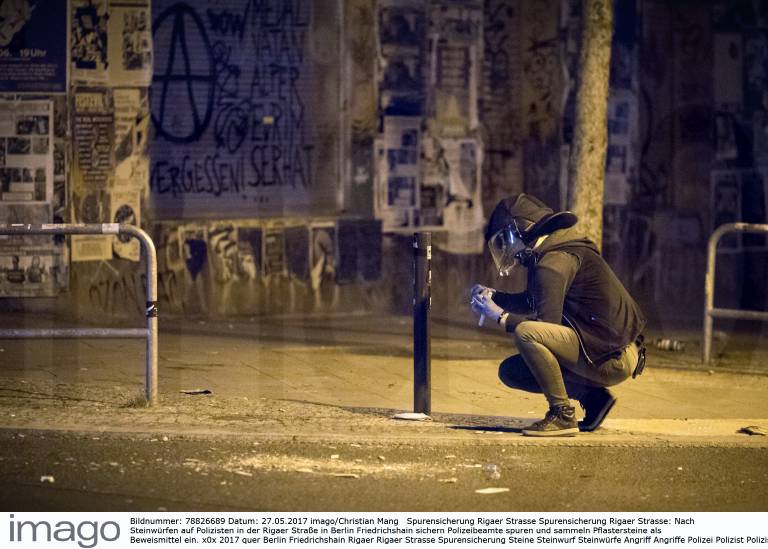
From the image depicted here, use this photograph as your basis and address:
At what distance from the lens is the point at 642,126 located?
15.0 meters

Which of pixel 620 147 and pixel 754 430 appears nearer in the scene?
pixel 754 430

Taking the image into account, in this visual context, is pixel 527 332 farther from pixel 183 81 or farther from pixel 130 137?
pixel 183 81

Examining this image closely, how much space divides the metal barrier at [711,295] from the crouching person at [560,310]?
2.50 meters

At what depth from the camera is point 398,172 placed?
45.5 feet

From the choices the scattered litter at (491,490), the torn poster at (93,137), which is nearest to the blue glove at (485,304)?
the scattered litter at (491,490)

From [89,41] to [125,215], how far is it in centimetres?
158

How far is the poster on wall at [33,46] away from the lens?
479 inches

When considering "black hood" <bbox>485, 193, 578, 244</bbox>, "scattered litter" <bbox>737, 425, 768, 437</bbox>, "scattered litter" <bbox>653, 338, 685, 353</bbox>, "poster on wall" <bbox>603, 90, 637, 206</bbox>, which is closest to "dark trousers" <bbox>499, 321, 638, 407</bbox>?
"black hood" <bbox>485, 193, 578, 244</bbox>

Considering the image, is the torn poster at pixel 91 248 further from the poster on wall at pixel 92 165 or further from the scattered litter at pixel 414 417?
the scattered litter at pixel 414 417

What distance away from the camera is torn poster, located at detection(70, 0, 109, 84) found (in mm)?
12359

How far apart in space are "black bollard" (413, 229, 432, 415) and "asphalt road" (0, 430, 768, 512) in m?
0.73

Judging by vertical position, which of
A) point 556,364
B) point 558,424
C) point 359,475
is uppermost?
point 556,364

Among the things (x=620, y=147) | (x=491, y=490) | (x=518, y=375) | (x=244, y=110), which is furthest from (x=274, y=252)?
(x=491, y=490)
